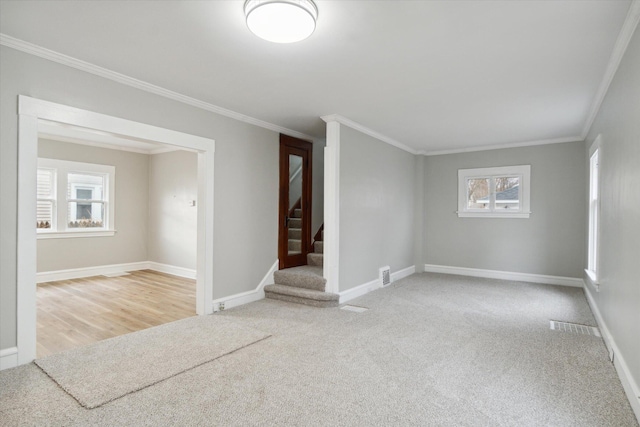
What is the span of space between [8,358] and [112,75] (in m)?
2.39

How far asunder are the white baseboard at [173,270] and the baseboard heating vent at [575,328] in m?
5.31

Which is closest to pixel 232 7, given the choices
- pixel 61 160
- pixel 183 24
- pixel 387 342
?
pixel 183 24

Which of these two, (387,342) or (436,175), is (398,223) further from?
(387,342)

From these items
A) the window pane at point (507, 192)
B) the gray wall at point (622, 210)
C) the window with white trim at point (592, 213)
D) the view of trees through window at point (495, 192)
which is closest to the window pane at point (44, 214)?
the view of trees through window at point (495, 192)

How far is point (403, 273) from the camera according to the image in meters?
6.34

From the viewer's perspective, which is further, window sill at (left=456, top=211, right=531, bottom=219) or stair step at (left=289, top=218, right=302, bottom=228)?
window sill at (left=456, top=211, right=531, bottom=219)

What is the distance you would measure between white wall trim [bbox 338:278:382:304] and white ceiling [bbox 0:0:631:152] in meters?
2.32

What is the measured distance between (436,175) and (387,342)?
14.7 feet

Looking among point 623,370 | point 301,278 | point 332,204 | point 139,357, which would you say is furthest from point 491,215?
point 139,357

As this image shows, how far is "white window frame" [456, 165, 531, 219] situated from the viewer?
599 cm

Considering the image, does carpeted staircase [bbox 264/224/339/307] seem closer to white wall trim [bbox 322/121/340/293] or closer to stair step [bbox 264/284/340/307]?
stair step [bbox 264/284/340/307]

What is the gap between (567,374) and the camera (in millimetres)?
2582

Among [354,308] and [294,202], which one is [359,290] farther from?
[294,202]

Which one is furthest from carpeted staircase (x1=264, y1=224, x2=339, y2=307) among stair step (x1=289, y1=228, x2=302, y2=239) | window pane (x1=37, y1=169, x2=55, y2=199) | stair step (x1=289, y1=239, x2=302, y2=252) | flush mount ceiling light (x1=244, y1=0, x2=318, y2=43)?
window pane (x1=37, y1=169, x2=55, y2=199)
